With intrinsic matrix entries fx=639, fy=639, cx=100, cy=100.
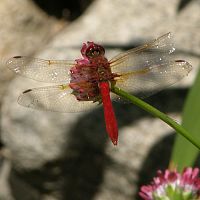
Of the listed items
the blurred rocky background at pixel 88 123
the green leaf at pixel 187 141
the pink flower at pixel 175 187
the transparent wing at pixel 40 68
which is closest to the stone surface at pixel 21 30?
the blurred rocky background at pixel 88 123

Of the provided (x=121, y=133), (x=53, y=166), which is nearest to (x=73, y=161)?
(x=53, y=166)

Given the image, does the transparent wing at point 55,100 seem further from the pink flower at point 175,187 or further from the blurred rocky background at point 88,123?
the blurred rocky background at point 88,123

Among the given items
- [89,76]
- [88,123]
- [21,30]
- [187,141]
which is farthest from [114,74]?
[21,30]

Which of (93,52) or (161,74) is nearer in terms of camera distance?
(93,52)

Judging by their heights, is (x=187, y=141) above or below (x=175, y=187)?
above

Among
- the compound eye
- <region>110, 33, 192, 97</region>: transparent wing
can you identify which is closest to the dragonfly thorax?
the compound eye

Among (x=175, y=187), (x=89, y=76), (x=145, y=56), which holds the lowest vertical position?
(x=175, y=187)

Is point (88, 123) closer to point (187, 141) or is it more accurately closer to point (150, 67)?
point (187, 141)

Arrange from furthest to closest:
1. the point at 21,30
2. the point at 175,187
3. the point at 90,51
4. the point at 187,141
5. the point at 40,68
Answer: the point at 21,30, the point at 187,141, the point at 40,68, the point at 175,187, the point at 90,51
